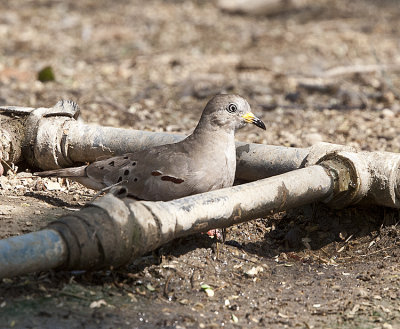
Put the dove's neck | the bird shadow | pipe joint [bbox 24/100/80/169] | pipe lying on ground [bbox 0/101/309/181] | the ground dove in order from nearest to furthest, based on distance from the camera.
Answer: the ground dove → the dove's neck → the bird shadow → pipe lying on ground [bbox 0/101/309/181] → pipe joint [bbox 24/100/80/169]

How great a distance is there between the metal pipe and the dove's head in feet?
6.10

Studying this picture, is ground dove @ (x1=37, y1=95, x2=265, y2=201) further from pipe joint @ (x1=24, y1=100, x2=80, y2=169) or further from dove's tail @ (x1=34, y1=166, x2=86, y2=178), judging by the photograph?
pipe joint @ (x1=24, y1=100, x2=80, y2=169)

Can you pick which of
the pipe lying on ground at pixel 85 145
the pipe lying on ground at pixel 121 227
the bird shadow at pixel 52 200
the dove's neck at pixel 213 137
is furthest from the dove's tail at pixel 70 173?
the pipe lying on ground at pixel 121 227

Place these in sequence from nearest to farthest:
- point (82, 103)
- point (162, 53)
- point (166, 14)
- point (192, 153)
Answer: point (192, 153) → point (82, 103) → point (162, 53) → point (166, 14)

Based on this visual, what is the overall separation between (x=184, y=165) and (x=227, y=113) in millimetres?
631

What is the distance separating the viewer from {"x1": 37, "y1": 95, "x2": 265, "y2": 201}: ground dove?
454 centimetres

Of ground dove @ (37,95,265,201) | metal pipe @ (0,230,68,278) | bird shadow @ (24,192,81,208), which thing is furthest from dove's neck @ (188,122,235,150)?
metal pipe @ (0,230,68,278)

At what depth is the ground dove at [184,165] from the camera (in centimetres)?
454

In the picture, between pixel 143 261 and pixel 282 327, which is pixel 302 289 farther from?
pixel 143 261

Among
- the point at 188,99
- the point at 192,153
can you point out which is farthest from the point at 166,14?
the point at 192,153

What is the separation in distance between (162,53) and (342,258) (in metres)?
6.71

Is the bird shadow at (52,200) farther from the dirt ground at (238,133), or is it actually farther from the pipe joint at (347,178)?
the pipe joint at (347,178)

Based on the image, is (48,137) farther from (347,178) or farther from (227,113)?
(347,178)

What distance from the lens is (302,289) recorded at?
4.11 meters
